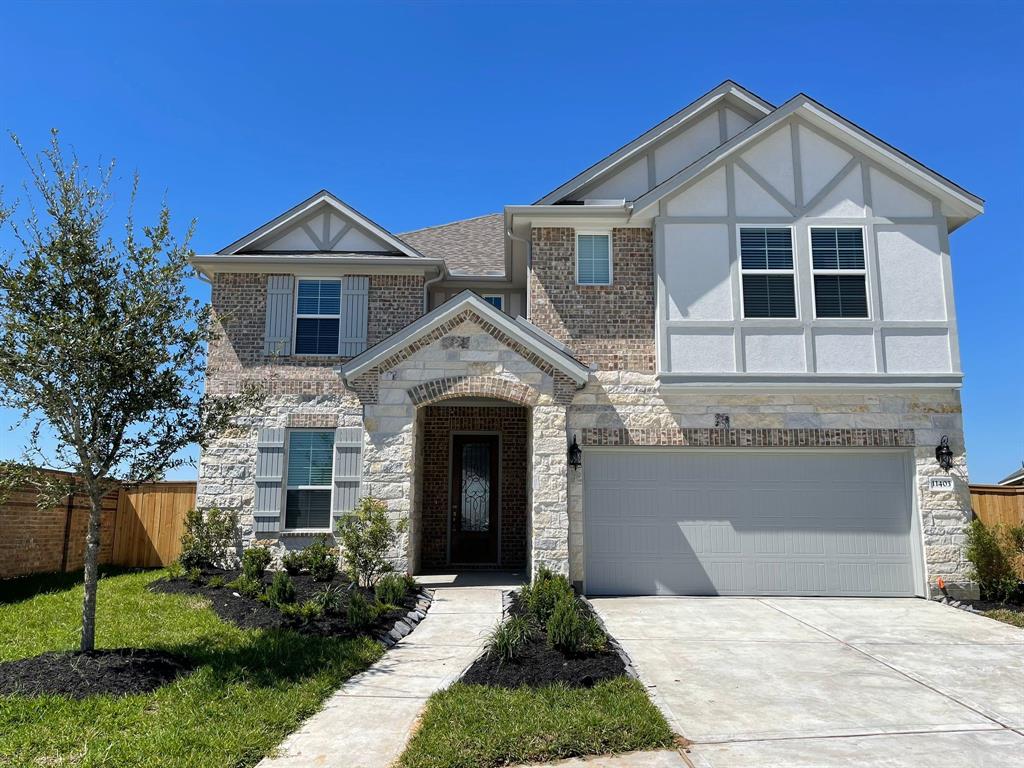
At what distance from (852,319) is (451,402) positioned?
6.90m

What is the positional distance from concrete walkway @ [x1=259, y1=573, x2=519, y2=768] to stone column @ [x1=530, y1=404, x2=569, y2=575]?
3.60ft

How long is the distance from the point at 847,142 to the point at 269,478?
36.9 feet


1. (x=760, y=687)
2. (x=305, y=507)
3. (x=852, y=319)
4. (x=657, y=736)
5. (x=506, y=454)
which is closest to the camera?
(x=657, y=736)

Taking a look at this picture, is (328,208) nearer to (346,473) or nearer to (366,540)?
(346,473)

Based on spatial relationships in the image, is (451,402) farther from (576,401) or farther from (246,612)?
(246,612)

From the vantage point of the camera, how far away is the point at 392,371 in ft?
36.6

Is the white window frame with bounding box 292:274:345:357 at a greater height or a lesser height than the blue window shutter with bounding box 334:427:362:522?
greater

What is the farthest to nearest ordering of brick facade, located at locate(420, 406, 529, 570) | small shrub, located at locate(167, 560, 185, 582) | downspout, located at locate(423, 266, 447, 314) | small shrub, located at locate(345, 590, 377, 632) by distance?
brick facade, located at locate(420, 406, 529, 570) < downspout, located at locate(423, 266, 447, 314) < small shrub, located at locate(167, 560, 185, 582) < small shrub, located at locate(345, 590, 377, 632)

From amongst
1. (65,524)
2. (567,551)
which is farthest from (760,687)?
(65,524)

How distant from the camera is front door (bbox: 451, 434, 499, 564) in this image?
13.8 m

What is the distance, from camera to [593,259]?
39.9ft

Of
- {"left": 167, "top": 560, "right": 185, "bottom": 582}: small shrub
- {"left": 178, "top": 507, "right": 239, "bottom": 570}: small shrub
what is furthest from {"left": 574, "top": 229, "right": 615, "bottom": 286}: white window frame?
{"left": 167, "top": 560, "right": 185, "bottom": 582}: small shrub

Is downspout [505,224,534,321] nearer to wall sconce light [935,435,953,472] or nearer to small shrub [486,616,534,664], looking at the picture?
small shrub [486,616,534,664]

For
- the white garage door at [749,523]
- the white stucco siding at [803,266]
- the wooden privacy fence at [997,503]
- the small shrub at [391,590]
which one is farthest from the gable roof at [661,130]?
the wooden privacy fence at [997,503]
